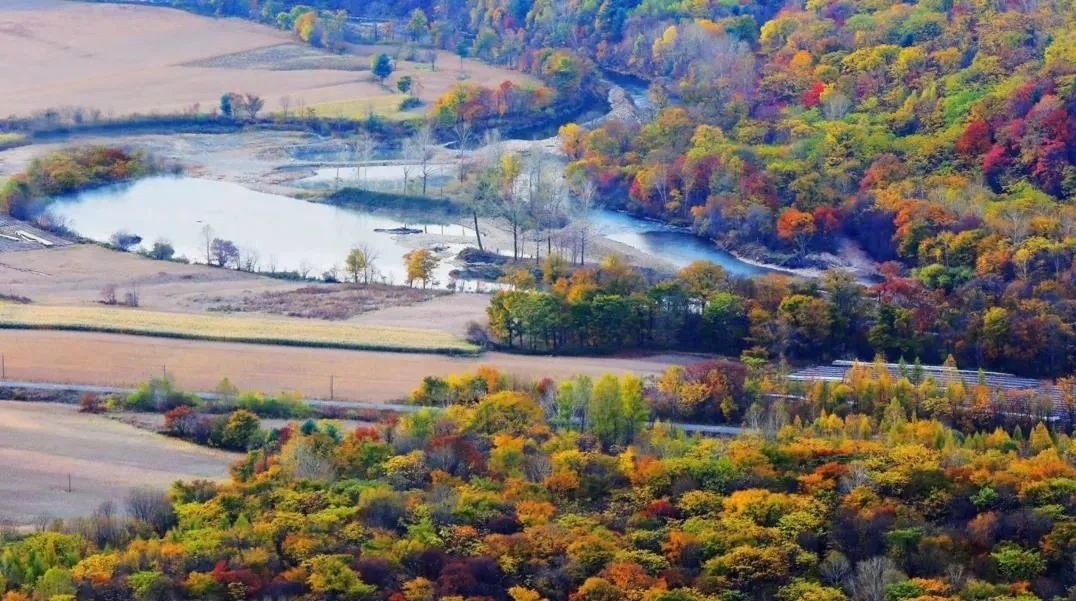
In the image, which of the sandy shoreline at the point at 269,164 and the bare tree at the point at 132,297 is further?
the sandy shoreline at the point at 269,164

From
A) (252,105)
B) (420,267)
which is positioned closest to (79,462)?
(420,267)

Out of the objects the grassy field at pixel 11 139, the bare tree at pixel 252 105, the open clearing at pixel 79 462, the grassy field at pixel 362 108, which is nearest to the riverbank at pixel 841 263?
the grassy field at pixel 362 108

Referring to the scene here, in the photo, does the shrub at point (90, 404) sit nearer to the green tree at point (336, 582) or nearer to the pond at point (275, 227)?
the green tree at point (336, 582)

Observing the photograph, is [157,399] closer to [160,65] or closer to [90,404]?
[90,404]

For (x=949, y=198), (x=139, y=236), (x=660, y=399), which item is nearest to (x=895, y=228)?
(x=949, y=198)

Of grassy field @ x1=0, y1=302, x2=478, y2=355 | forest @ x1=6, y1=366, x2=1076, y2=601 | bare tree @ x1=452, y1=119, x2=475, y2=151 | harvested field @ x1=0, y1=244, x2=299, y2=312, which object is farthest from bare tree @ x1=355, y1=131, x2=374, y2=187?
forest @ x1=6, y1=366, x2=1076, y2=601
